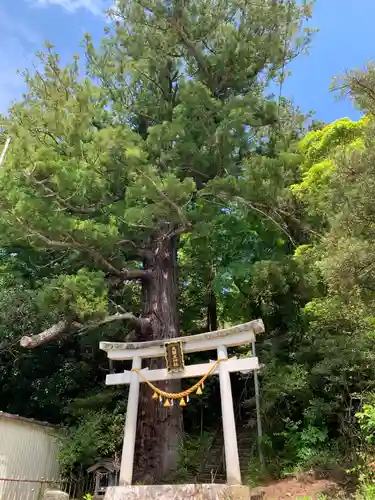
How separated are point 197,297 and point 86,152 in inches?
218

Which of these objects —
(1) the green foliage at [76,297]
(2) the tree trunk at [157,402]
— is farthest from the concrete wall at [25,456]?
(1) the green foliage at [76,297]

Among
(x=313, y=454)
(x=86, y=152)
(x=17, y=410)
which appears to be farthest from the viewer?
(x=17, y=410)

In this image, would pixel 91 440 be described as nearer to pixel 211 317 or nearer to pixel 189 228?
pixel 189 228

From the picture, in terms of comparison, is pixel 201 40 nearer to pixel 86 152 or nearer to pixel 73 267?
pixel 86 152

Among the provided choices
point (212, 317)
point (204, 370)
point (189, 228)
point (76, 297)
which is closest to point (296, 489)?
point (204, 370)

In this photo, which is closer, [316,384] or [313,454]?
[313,454]

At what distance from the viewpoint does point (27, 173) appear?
7.29 m

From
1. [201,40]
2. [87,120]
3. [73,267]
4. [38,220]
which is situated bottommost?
[38,220]

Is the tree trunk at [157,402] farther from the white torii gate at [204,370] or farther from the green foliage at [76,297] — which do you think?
the green foliage at [76,297]

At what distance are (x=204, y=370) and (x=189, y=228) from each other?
2741 millimetres

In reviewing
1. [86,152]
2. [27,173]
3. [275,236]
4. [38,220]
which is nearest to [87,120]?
[86,152]

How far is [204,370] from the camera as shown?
694cm

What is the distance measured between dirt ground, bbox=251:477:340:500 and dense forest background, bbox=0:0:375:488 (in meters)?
0.38

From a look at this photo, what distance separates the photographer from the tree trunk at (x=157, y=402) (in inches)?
297
